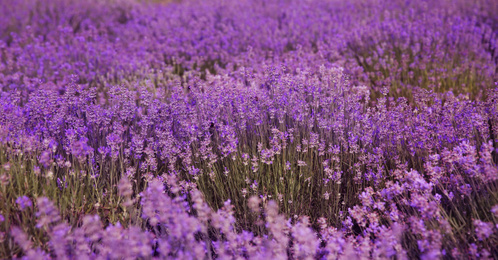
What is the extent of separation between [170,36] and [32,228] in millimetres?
4312

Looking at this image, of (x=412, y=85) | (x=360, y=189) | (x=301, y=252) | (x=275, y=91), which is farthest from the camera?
(x=412, y=85)

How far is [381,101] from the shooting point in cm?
286

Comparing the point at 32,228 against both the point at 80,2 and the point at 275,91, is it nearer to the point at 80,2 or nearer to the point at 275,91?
the point at 275,91

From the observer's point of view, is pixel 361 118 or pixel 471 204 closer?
pixel 471 204

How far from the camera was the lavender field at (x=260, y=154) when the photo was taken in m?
2.02

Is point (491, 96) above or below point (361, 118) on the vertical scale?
above

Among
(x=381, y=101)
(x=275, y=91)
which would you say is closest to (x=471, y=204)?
(x=381, y=101)

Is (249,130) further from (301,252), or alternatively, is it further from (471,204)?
(471,204)

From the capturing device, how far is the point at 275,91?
320cm

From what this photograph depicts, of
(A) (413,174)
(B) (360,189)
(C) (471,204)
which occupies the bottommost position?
(B) (360,189)

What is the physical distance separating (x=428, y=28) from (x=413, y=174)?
3.97 meters

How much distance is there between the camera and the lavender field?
2023 mm

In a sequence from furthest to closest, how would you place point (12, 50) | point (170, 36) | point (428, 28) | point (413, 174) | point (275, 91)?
1. point (170, 36)
2. point (428, 28)
3. point (12, 50)
4. point (275, 91)
5. point (413, 174)

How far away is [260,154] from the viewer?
2838 millimetres
